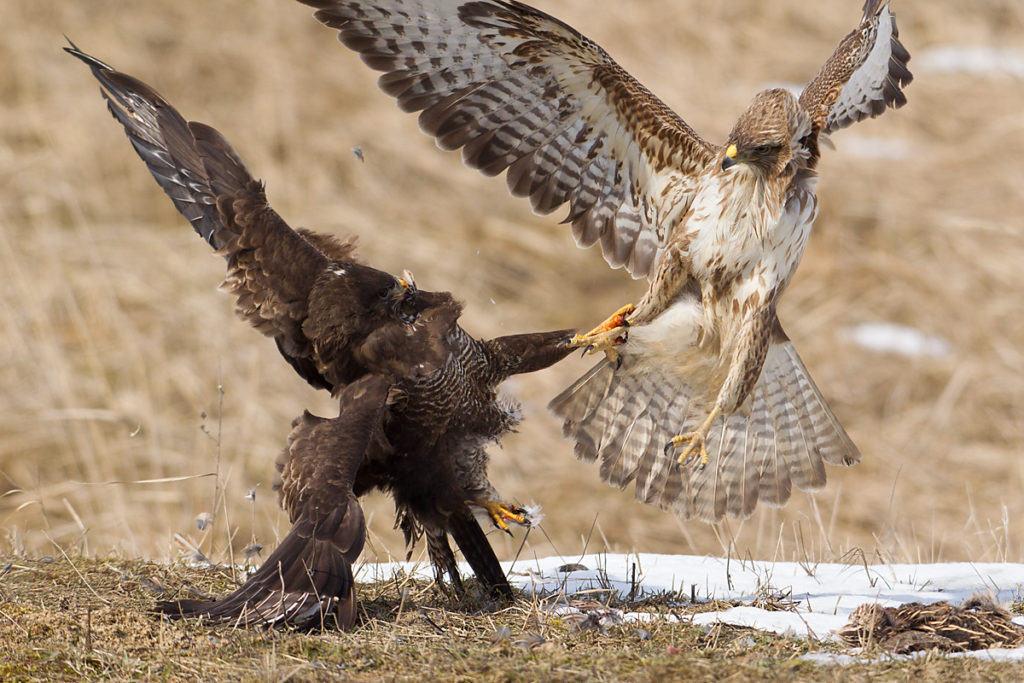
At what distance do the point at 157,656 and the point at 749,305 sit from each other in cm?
257

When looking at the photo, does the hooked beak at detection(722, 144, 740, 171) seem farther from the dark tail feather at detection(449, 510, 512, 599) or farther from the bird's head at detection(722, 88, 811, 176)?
the dark tail feather at detection(449, 510, 512, 599)

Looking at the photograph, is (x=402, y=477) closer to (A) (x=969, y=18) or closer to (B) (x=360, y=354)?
(B) (x=360, y=354)

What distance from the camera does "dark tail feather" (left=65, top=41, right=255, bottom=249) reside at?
4.70 m

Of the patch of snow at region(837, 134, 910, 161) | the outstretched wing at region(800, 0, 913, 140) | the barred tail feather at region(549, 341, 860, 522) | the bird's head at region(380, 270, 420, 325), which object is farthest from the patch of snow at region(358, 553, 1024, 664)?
the patch of snow at region(837, 134, 910, 161)

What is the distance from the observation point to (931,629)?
11.9ft

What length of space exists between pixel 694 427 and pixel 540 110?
1.56 metres

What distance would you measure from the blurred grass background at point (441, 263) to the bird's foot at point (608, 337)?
230cm

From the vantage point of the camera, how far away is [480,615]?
4074mm

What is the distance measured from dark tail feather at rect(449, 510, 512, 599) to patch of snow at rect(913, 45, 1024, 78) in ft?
41.4

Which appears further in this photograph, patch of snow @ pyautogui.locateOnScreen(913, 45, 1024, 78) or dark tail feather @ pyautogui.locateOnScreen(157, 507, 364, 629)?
patch of snow @ pyautogui.locateOnScreen(913, 45, 1024, 78)

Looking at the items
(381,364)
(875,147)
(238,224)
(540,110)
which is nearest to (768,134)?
(540,110)

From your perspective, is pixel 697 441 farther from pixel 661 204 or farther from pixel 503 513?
pixel 661 204

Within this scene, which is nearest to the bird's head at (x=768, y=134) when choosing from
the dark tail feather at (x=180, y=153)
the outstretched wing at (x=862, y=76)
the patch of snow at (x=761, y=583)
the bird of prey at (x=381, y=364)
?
the outstretched wing at (x=862, y=76)

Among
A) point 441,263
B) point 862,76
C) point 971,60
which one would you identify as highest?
point 971,60
